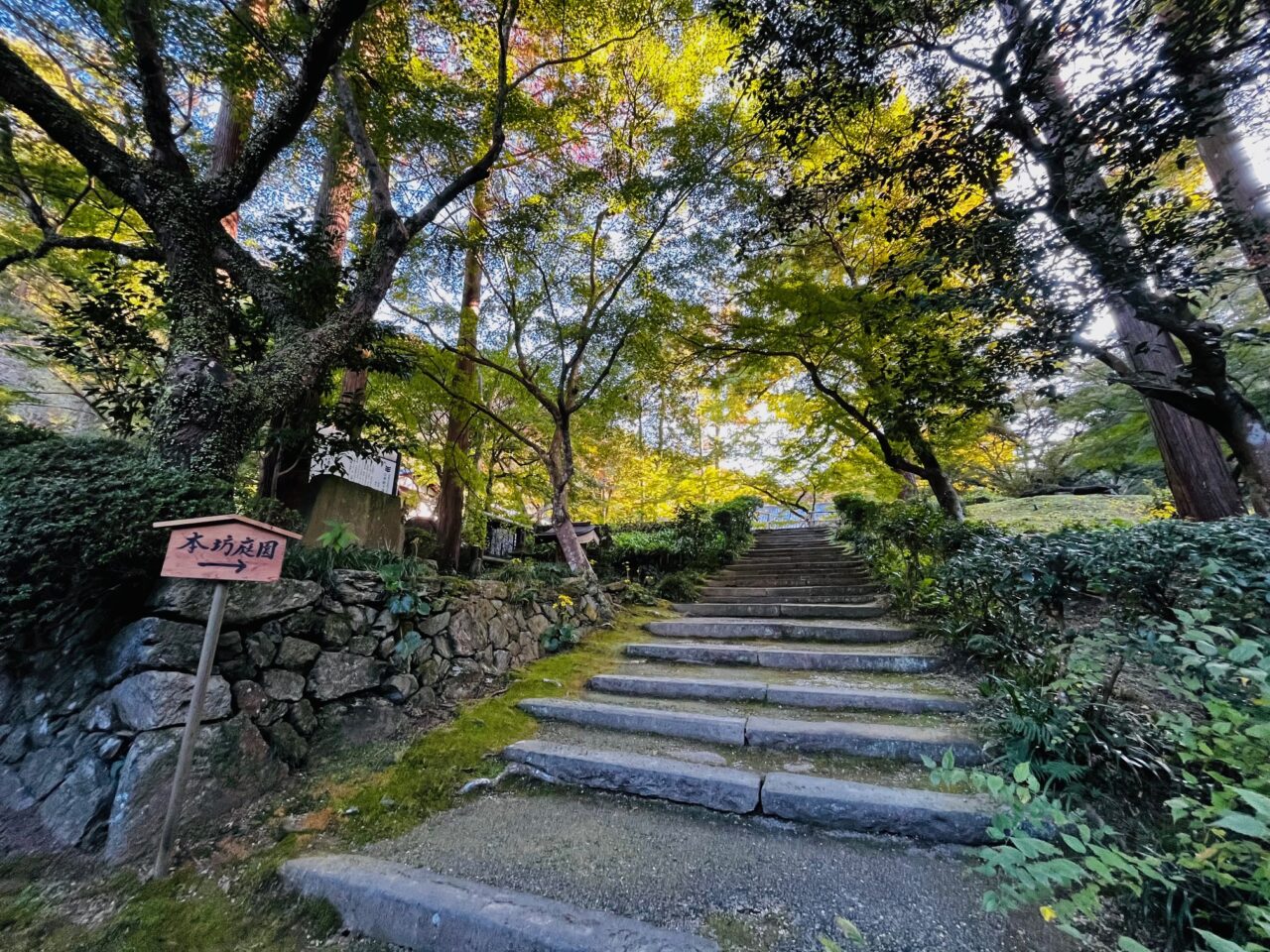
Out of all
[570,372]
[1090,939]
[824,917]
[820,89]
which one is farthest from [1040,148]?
[570,372]

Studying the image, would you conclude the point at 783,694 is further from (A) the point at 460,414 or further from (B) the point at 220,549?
(A) the point at 460,414

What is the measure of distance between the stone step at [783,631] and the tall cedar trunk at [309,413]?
13.8 ft

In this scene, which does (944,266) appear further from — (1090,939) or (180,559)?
(180,559)

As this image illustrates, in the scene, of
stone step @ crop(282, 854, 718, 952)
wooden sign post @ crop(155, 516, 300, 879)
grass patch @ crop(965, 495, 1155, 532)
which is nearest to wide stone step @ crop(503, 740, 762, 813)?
stone step @ crop(282, 854, 718, 952)

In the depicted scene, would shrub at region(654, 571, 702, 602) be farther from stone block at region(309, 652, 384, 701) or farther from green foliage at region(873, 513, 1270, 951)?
stone block at region(309, 652, 384, 701)

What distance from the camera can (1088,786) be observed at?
1.99 metres

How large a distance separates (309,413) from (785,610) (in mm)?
5633

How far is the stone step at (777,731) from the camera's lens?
255 cm

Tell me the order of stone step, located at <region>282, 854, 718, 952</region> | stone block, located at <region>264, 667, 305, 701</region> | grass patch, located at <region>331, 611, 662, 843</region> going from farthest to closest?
stone block, located at <region>264, 667, 305, 701</region> → grass patch, located at <region>331, 611, 662, 843</region> → stone step, located at <region>282, 854, 718, 952</region>

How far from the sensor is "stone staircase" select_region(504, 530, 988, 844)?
7.36ft

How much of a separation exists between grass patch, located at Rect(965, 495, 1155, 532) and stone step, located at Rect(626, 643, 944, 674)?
2.85m

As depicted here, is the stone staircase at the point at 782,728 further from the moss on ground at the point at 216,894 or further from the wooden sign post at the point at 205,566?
the wooden sign post at the point at 205,566

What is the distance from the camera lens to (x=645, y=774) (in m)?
2.55

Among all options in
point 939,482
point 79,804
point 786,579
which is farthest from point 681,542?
point 79,804
